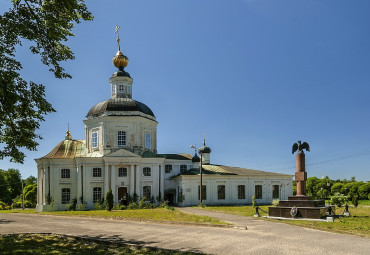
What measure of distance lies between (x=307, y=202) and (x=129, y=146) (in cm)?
2311

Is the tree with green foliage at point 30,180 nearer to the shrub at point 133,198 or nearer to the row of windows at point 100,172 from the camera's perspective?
the row of windows at point 100,172

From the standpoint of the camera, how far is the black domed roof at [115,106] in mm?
39125

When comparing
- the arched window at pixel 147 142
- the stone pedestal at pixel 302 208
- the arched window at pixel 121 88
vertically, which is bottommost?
the stone pedestal at pixel 302 208

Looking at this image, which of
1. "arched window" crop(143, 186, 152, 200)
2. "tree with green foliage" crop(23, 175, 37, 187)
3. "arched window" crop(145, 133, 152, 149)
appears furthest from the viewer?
"tree with green foliage" crop(23, 175, 37, 187)

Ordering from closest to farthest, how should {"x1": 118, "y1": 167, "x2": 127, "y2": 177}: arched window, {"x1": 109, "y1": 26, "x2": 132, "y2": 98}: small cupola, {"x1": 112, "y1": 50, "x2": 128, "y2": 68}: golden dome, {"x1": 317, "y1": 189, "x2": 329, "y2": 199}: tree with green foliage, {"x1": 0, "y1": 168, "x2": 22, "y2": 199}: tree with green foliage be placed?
{"x1": 118, "y1": 167, "x2": 127, "y2": 177}: arched window → {"x1": 109, "y1": 26, "x2": 132, "y2": 98}: small cupola → {"x1": 112, "y1": 50, "x2": 128, "y2": 68}: golden dome → {"x1": 317, "y1": 189, "x2": 329, "y2": 199}: tree with green foliage → {"x1": 0, "y1": 168, "x2": 22, "y2": 199}: tree with green foliage

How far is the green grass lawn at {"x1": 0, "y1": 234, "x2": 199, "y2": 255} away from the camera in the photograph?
1069cm

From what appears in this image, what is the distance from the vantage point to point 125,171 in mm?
37938

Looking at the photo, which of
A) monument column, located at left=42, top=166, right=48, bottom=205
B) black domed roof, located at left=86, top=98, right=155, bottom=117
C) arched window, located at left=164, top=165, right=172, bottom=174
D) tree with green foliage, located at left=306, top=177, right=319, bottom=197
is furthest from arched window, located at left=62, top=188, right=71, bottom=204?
tree with green foliage, located at left=306, top=177, right=319, bottom=197

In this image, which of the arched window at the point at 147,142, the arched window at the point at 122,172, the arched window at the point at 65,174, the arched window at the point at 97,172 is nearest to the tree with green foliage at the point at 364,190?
the arched window at the point at 147,142

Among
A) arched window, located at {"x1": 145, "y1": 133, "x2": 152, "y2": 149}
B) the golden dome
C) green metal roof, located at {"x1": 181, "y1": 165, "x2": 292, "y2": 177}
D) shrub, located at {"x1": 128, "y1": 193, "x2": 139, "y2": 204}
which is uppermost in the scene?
the golden dome

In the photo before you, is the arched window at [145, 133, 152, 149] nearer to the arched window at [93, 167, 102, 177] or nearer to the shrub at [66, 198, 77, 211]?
the arched window at [93, 167, 102, 177]

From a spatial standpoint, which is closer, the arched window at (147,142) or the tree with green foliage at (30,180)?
the arched window at (147,142)

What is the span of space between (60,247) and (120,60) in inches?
1381

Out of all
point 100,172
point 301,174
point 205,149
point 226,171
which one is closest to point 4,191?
point 100,172
